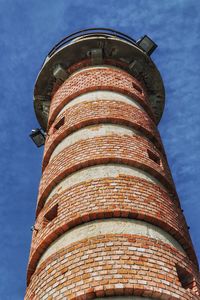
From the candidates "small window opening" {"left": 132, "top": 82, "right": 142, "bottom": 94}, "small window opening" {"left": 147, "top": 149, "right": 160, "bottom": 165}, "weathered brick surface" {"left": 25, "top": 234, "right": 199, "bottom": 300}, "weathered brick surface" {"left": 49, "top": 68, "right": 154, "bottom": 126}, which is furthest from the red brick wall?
"small window opening" {"left": 132, "top": 82, "right": 142, "bottom": 94}

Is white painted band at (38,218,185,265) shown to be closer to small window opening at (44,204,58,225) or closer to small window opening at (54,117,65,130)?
small window opening at (44,204,58,225)

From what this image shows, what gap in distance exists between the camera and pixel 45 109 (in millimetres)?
13742

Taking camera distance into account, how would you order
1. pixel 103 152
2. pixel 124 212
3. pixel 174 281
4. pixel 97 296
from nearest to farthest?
pixel 97 296
pixel 174 281
pixel 124 212
pixel 103 152

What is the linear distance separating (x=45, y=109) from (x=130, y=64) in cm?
297

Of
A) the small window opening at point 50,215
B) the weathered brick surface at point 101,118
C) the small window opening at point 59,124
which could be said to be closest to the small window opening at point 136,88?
the weathered brick surface at point 101,118

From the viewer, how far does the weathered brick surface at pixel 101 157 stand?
319 inches

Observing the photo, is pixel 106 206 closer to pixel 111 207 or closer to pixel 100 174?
pixel 111 207

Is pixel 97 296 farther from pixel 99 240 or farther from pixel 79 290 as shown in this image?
pixel 99 240

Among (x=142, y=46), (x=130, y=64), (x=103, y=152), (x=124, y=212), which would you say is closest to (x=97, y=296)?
(x=124, y=212)

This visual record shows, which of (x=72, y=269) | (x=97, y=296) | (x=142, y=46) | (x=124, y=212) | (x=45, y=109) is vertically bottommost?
(x=97, y=296)

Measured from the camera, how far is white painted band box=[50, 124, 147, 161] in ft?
29.3

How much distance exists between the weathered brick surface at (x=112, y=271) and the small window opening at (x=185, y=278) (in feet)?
0.19

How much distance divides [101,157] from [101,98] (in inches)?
103

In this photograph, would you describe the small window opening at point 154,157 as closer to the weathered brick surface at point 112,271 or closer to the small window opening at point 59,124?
the small window opening at point 59,124
